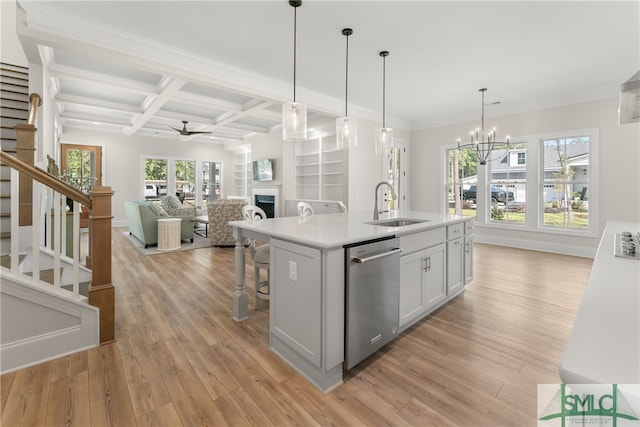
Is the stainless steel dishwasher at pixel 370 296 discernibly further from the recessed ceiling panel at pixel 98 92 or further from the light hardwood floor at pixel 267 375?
the recessed ceiling panel at pixel 98 92

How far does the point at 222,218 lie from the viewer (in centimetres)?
576

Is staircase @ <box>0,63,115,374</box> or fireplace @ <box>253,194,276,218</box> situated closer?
staircase @ <box>0,63,115,374</box>

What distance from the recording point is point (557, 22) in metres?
3.04

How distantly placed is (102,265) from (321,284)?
1784mm

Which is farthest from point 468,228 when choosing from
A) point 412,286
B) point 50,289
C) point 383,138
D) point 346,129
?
point 50,289

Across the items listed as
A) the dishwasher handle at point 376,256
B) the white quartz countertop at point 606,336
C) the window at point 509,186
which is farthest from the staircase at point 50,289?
the window at point 509,186

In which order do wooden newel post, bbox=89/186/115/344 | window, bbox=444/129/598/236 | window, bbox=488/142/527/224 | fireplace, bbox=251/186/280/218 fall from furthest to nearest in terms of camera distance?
fireplace, bbox=251/186/280/218
window, bbox=488/142/527/224
window, bbox=444/129/598/236
wooden newel post, bbox=89/186/115/344

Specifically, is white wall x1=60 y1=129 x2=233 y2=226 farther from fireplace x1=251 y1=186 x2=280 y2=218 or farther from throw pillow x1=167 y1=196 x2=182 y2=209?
fireplace x1=251 y1=186 x2=280 y2=218

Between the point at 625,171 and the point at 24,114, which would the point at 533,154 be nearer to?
the point at 625,171

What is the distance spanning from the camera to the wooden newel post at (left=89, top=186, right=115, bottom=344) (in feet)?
7.27

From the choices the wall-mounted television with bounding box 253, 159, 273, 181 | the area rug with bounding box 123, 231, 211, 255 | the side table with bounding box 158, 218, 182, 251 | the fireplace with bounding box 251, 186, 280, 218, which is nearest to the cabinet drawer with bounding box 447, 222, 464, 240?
the area rug with bounding box 123, 231, 211, 255

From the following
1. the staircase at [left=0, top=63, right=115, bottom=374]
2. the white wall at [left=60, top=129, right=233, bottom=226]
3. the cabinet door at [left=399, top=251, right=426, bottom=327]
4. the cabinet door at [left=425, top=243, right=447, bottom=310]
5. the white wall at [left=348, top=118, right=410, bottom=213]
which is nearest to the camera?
the staircase at [left=0, top=63, right=115, bottom=374]

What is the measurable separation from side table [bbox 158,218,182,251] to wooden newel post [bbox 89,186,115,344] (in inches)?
133

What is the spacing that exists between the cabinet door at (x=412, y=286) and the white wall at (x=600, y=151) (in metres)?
4.59
